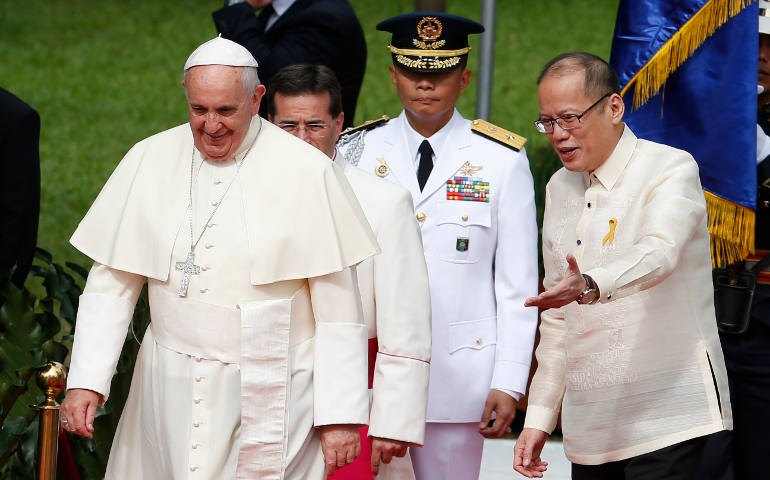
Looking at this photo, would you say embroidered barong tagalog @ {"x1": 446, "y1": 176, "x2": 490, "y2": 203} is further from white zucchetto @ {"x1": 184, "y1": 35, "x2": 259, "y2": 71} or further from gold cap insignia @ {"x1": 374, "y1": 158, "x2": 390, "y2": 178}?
white zucchetto @ {"x1": 184, "y1": 35, "x2": 259, "y2": 71}

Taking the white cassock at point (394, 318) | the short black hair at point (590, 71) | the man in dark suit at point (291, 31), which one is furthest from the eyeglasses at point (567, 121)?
the man in dark suit at point (291, 31)

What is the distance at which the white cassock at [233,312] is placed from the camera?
405cm

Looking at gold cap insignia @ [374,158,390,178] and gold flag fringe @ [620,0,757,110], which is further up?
gold flag fringe @ [620,0,757,110]

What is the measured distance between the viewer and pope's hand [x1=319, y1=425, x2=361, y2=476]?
A: 4.05 meters

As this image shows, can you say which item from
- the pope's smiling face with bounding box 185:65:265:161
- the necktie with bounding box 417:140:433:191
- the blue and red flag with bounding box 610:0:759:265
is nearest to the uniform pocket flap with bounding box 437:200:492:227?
the necktie with bounding box 417:140:433:191

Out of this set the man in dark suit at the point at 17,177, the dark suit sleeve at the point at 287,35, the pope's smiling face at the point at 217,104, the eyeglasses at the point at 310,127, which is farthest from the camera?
the dark suit sleeve at the point at 287,35

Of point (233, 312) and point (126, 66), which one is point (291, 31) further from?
point (126, 66)

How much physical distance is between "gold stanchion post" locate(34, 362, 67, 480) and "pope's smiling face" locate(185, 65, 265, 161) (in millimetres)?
909

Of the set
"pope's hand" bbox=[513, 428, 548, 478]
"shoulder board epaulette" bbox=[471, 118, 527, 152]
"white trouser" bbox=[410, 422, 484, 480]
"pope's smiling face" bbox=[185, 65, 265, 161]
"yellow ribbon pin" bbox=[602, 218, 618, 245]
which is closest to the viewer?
"pope's smiling face" bbox=[185, 65, 265, 161]

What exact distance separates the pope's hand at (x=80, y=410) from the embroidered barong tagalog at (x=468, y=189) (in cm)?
153

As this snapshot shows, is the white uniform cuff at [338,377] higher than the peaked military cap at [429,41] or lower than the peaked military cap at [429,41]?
lower

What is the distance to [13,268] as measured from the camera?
5746 millimetres

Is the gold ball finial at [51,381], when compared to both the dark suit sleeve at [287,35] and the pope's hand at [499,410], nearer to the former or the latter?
the pope's hand at [499,410]

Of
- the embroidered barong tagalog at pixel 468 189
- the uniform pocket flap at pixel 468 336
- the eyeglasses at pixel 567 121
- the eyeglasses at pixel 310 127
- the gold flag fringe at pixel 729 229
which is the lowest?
the uniform pocket flap at pixel 468 336
